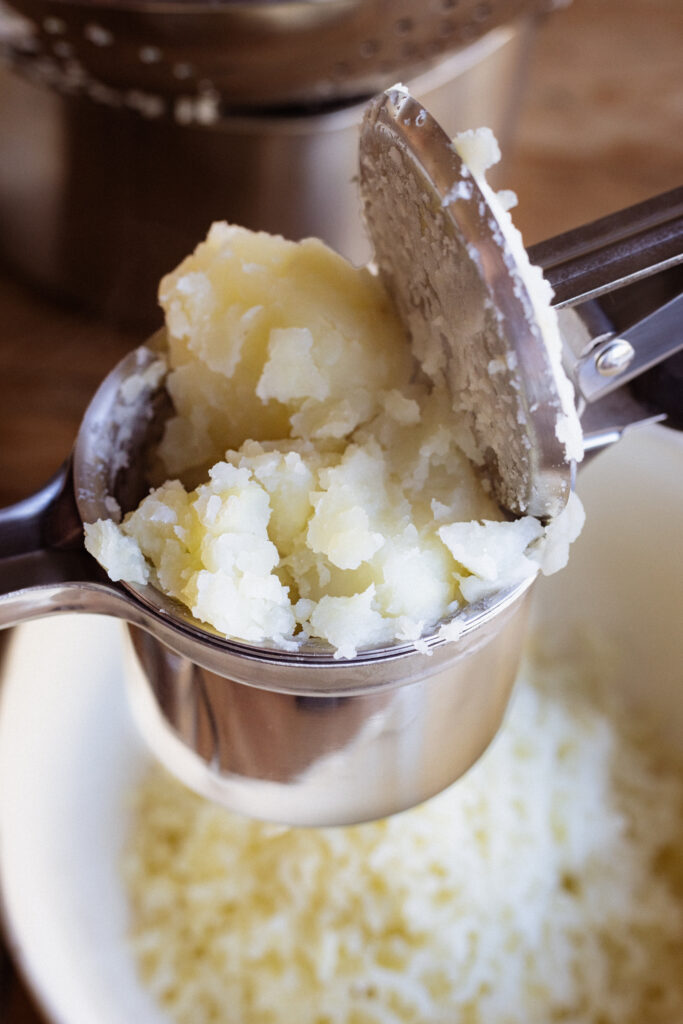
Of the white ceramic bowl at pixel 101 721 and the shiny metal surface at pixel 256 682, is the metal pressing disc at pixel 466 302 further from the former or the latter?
the white ceramic bowl at pixel 101 721

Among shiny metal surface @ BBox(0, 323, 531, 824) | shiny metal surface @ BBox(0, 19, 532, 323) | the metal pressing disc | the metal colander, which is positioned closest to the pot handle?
shiny metal surface @ BBox(0, 323, 531, 824)

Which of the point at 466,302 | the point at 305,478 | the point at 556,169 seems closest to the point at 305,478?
the point at 305,478

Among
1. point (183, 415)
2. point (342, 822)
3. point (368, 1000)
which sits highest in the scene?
Result: point (183, 415)

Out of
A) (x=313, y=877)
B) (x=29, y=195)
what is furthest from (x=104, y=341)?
(x=313, y=877)

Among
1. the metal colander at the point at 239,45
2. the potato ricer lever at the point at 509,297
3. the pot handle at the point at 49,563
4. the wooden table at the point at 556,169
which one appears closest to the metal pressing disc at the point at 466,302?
the potato ricer lever at the point at 509,297

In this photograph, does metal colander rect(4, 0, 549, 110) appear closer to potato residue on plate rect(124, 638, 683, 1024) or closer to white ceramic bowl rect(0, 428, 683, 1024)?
white ceramic bowl rect(0, 428, 683, 1024)

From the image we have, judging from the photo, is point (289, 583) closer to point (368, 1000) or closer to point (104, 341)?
point (368, 1000)
